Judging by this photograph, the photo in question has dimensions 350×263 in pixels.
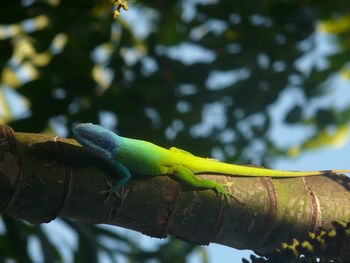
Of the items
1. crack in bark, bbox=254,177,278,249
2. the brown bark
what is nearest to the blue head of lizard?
the brown bark

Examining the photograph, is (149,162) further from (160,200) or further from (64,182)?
(64,182)

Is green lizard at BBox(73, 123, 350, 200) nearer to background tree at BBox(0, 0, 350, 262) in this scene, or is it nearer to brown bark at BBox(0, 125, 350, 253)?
brown bark at BBox(0, 125, 350, 253)

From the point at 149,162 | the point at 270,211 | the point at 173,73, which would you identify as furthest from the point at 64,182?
the point at 173,73

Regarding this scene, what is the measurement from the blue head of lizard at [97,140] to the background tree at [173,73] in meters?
1.64

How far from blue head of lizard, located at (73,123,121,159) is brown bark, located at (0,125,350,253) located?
0.12 metres

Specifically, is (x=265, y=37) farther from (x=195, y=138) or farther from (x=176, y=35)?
(x=195, y=138)

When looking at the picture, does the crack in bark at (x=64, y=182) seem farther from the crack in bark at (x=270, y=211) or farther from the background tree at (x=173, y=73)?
the background tree at (x=173, y=73)

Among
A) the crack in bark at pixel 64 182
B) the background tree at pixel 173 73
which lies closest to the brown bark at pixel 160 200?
the crack in bark at pixel 64 182

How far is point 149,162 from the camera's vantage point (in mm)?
2635

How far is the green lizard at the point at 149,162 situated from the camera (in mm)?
2260

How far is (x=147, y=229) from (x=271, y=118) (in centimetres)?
339

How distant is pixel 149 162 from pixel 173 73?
7.74 ft

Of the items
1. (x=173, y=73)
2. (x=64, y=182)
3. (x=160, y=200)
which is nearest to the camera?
(x=64, y=182)

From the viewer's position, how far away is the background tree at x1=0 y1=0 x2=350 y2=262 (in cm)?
455
